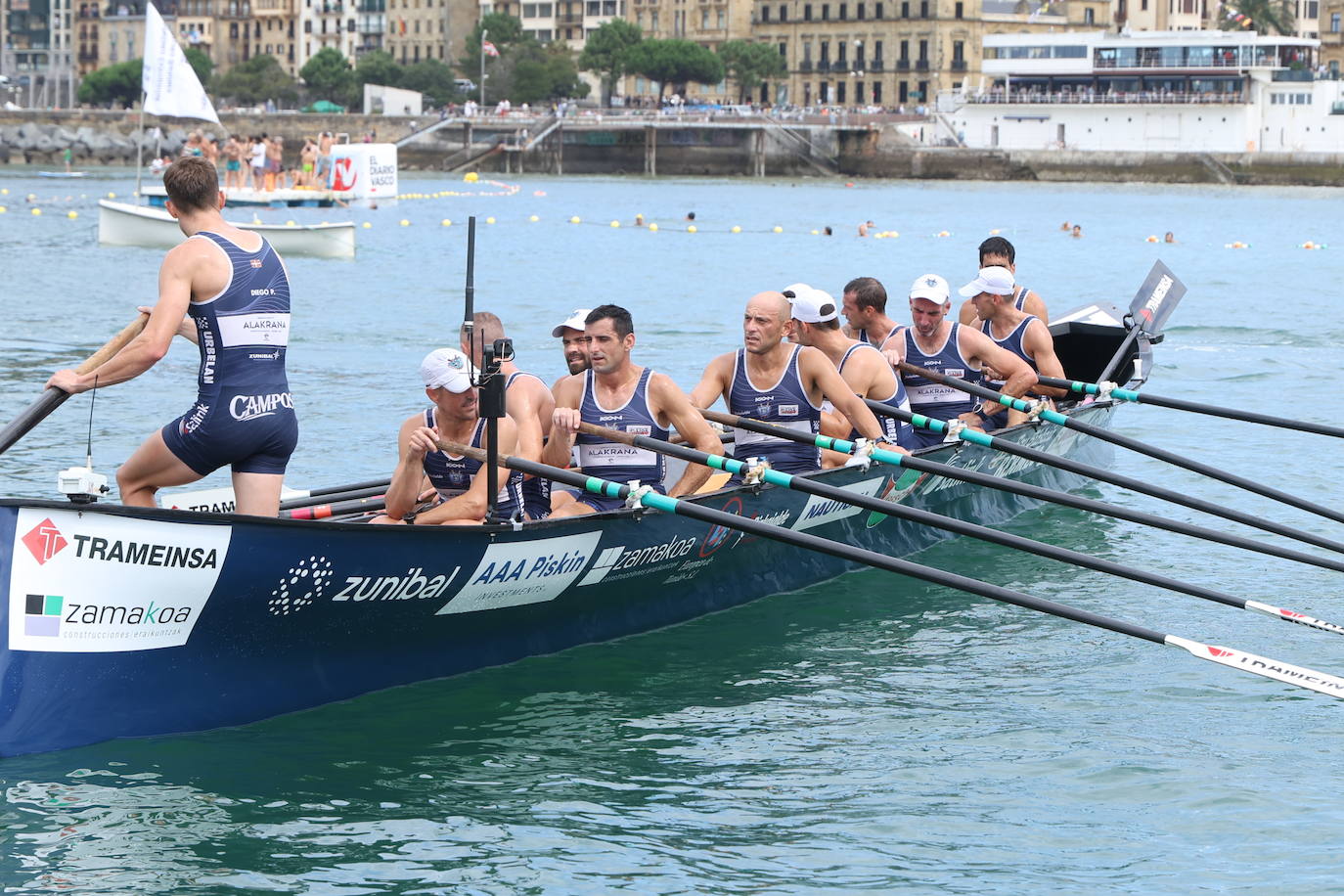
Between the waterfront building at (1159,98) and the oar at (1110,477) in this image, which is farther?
the waterfront building at (1159,98)

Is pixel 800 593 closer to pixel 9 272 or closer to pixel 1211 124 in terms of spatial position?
pixel 9 272

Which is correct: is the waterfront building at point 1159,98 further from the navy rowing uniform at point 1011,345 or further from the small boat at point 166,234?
the navy rowing uniform at point 1011,345

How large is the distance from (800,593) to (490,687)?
2.71 metres

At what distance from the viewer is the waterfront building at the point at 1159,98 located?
9456cm

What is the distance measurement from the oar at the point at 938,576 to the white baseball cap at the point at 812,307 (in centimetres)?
274

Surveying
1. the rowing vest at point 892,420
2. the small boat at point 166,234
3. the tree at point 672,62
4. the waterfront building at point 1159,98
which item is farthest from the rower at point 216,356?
the tree at point 672,62

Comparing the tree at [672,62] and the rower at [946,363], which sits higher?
the tree at [672,62]

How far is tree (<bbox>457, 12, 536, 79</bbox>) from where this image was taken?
129875 millimetres

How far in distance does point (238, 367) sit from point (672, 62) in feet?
376

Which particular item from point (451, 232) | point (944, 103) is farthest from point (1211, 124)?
point (451, 232)

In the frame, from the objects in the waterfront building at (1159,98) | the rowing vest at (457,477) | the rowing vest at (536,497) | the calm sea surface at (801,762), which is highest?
the waterfront building at (1159,98)

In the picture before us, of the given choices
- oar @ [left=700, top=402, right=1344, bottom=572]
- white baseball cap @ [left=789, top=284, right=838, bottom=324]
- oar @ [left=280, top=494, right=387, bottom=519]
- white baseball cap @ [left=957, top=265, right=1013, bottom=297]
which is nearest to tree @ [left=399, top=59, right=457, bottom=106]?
white baseball cap @ [left=957, top=265, right=1013, bottom=297]

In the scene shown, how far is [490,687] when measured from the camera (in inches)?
355

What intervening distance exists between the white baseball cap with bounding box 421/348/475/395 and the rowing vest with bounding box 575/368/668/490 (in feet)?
4.26
